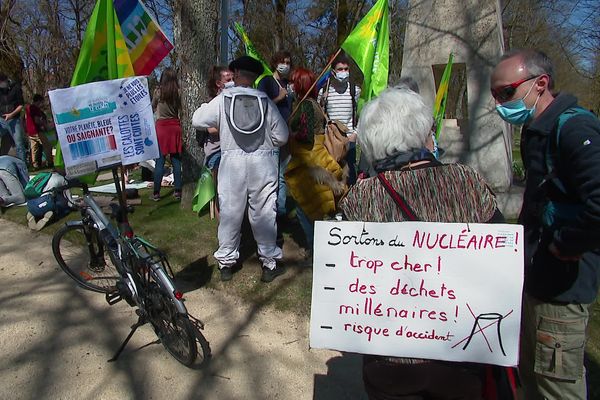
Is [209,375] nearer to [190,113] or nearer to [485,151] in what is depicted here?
[190,113]

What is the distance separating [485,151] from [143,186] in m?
5.52

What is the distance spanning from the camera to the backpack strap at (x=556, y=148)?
1.78m

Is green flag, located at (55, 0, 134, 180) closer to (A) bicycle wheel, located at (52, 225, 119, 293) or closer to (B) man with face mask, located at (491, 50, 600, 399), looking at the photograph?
(A) bicycle wheel, located at (52, 225, 119, 293)

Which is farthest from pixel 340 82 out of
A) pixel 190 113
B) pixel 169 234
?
pixel 169 234

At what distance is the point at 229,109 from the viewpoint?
372 cm

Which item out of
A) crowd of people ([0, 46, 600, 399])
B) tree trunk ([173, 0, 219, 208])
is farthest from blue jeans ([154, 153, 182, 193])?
crowd of people ([0, 46, 600, 399])

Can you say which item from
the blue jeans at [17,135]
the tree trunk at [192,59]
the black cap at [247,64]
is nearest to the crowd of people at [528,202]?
the black cap at [247,64]

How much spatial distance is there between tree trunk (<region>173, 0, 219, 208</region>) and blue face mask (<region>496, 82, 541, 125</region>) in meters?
4.78

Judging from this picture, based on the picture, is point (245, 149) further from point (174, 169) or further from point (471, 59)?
point (471, 59)

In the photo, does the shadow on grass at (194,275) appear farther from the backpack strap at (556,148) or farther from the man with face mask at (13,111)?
the man with face mask at (13,111)

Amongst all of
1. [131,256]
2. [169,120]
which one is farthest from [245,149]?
[169,120]

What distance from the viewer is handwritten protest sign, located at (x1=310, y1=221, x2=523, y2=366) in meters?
1.58

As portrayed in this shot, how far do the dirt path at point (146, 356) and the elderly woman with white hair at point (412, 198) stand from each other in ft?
4.20

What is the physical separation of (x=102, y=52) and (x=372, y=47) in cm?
260
